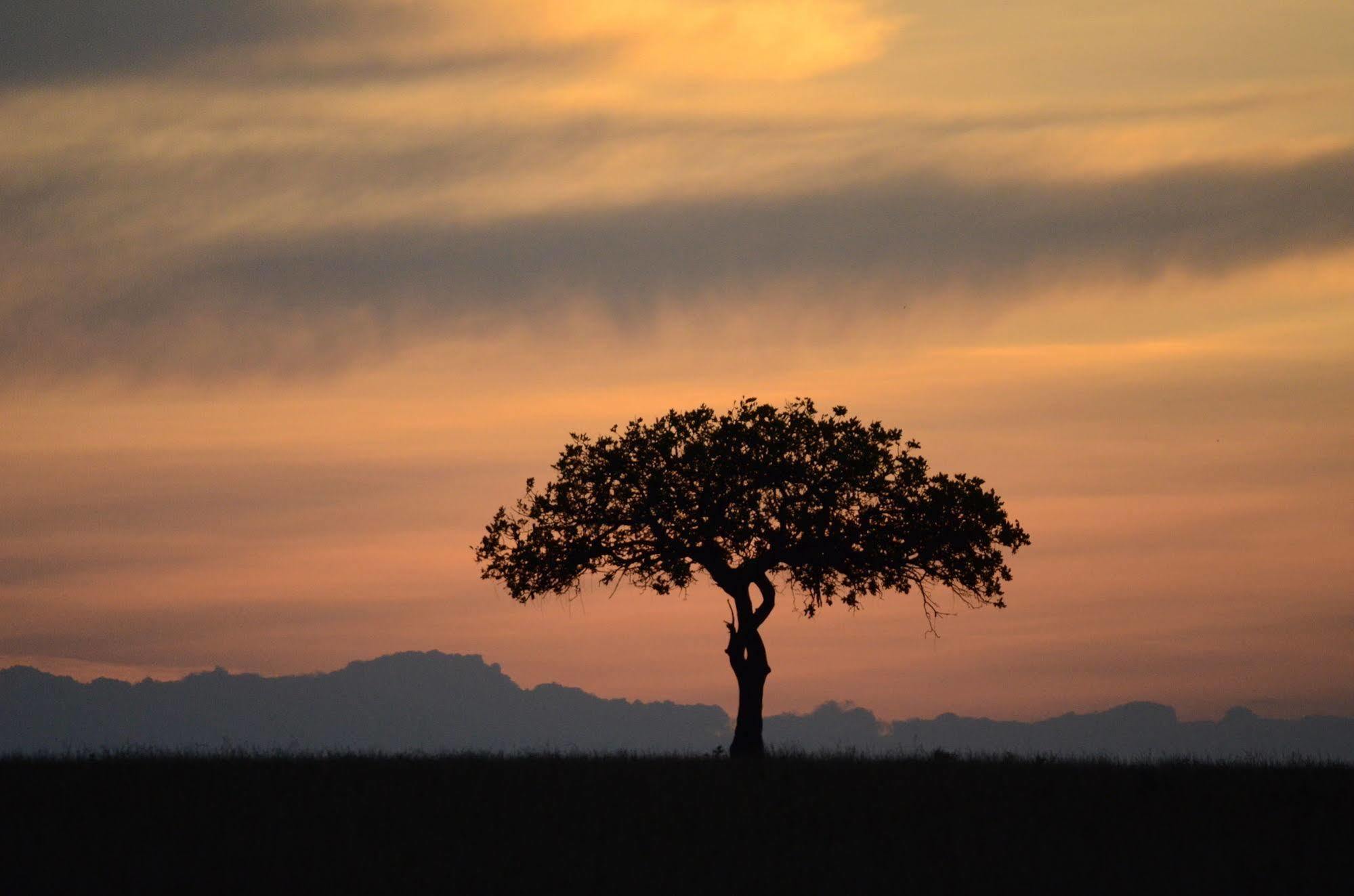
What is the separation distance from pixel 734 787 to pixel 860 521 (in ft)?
38.9

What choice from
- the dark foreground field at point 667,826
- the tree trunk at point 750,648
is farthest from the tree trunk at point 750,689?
the dark foreground field at point 667,826

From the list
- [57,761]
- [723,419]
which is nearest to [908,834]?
[723,419]

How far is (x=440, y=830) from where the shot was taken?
88.0 feet

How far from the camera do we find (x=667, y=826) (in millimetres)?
27312

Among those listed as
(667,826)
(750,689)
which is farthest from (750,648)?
(667,826)

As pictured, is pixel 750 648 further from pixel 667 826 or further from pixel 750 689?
pixel 667 826

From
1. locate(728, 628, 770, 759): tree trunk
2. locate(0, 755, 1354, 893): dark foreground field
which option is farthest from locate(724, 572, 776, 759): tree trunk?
locate(0, 755, 1354, 893): dark foreground field

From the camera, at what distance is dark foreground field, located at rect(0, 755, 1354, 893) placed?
2383 centimetres

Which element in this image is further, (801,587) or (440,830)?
(801,587)

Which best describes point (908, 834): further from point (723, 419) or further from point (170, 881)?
point (723, 419)

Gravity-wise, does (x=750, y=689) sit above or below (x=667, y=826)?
above

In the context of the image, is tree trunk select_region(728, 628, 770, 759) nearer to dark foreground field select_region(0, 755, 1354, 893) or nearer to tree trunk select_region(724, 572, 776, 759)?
tree trunk select_region(724, 572, 776, 759)

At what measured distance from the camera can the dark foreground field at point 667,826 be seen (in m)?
23.8

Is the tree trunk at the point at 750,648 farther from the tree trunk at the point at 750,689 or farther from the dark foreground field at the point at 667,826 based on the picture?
the dark foreground field at the point at 667,826
